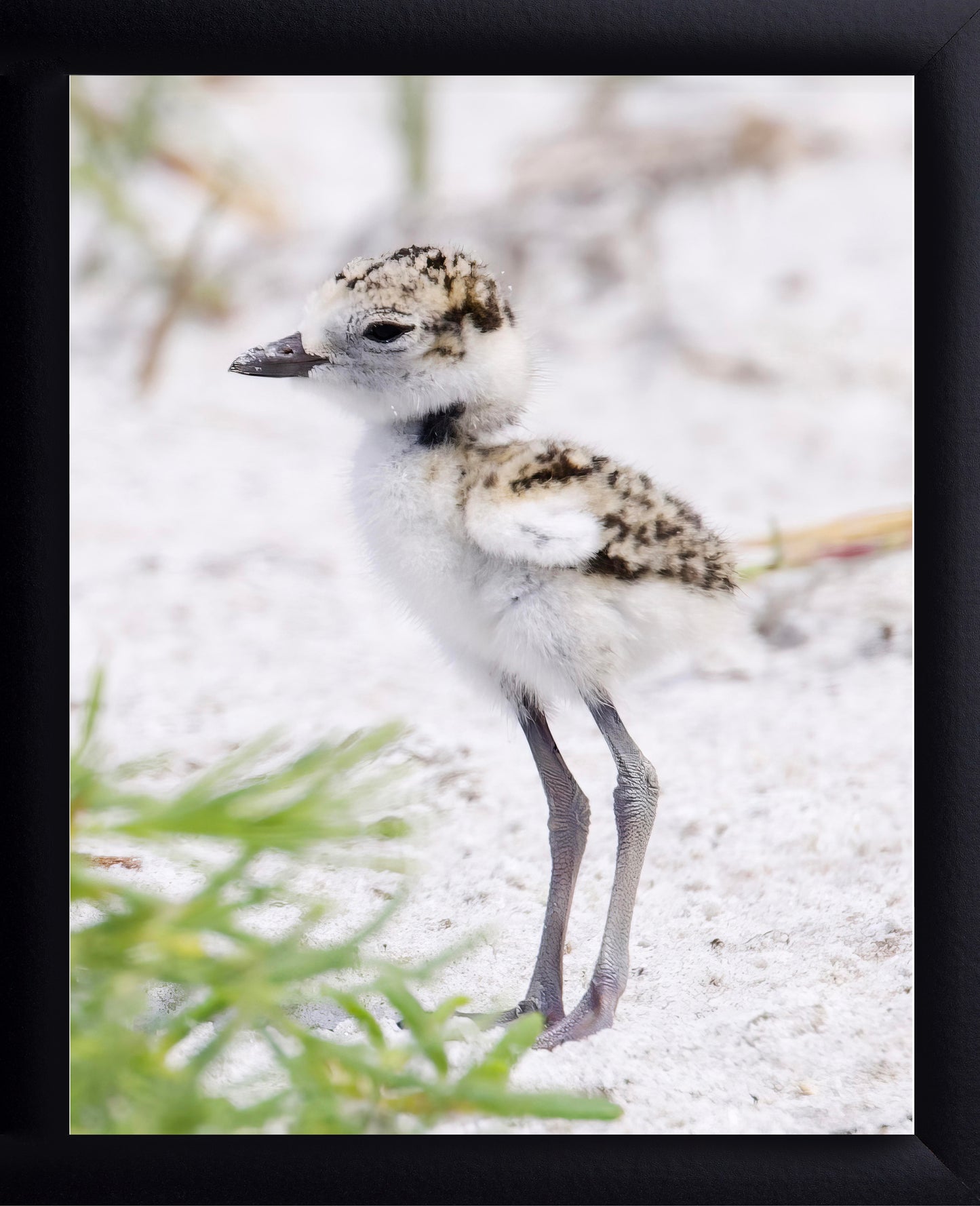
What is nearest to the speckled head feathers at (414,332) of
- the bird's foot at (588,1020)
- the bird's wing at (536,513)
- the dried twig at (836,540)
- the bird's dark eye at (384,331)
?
Result: the bird's dark eye at (384,331)

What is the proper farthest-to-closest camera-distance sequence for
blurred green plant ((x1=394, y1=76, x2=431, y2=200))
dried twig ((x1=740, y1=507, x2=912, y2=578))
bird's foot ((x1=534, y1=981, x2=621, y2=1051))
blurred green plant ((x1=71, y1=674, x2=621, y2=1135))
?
dried twig ((x1=740, y1=507, x2=912, y2=578)) → blurred green plant ((x1=394, y1=76, x2=431, y2=200)) → bird's foot ((x1=534, y1=981, x2=621, y2=1051)) → blurred green plant ((x1=71, y1=674, x2=621, y2=1135))

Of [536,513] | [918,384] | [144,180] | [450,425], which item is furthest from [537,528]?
[144,180]

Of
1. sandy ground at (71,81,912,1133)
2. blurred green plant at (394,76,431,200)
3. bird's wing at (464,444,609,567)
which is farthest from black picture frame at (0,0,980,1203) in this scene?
bird's wing at (464,444,609,567)

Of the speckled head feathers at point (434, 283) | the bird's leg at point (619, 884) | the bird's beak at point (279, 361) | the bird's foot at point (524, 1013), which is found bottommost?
the bird's foot at point (524, 1013)

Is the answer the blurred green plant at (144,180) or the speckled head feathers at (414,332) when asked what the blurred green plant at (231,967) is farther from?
the blurred green plant at (144,180)

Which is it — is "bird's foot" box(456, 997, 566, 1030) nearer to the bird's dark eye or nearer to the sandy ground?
the sandy ground

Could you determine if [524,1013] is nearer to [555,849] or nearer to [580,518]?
[555,849]
